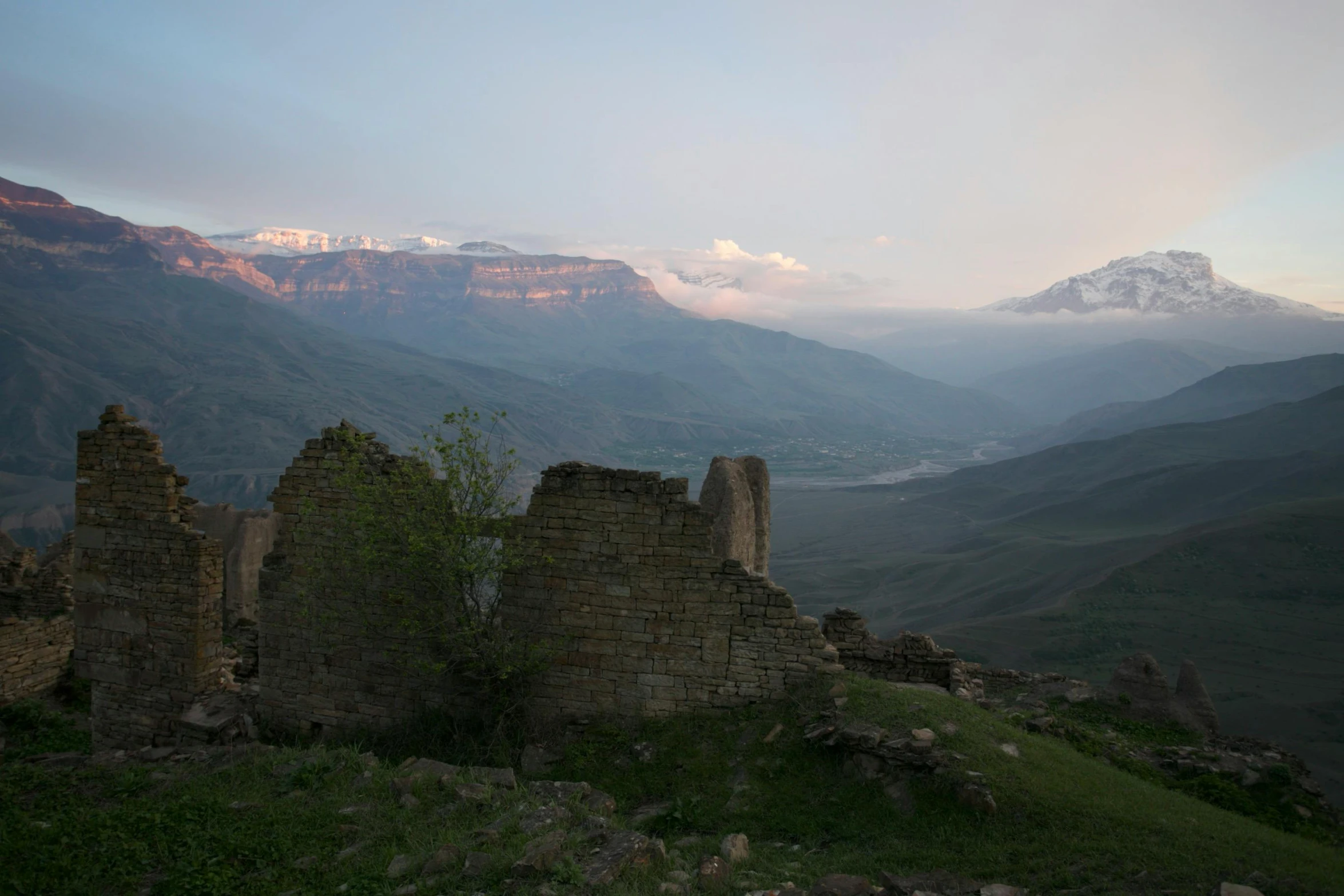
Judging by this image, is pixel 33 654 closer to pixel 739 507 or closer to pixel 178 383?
pixel 739 507

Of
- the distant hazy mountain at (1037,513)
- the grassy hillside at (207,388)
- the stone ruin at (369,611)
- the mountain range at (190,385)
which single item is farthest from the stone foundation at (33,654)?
the grassy hillside at (207,388)

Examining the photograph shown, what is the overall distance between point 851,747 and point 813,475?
132m

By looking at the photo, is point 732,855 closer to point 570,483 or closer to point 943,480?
point 570,483

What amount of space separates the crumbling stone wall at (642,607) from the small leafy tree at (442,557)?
412 mm

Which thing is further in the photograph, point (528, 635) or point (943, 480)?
point (943, 480)

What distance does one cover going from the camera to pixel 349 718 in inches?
457

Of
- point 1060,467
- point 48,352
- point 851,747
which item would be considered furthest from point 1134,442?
point 48,352

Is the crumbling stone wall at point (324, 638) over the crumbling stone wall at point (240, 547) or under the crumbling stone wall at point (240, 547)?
over

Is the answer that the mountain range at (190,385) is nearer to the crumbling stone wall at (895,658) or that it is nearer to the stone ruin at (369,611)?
the stone ruin at (369,611)

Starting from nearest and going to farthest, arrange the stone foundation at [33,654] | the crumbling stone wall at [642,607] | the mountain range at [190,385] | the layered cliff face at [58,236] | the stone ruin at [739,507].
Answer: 1. the crumbling stone wall at [642,607]
2. the stone ruin at [739,507]
3. the stone foundation at [33,654]
4. the mountain range at [190,385]
5. the layered cliff face at [58,236]

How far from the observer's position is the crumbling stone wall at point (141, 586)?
38.5 ft

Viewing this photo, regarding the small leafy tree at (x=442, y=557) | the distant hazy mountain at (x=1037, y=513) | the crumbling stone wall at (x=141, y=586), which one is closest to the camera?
the small leafy tree at (x=442, y=557)

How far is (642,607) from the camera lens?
10.6 meters

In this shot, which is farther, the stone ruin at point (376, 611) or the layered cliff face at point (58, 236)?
the layered cliff face at point (58, 236)
